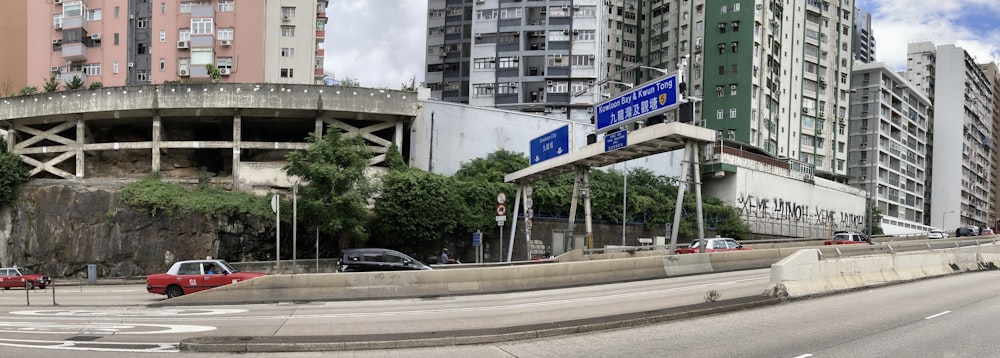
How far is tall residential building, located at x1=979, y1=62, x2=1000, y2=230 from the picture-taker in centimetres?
15700

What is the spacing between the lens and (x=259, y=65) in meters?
66.2

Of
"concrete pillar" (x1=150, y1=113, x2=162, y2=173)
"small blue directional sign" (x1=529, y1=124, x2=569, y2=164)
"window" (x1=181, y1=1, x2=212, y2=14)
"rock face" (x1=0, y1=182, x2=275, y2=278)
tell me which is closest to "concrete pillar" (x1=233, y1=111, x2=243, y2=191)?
"concrete pillar" (x1=150, y1=113, x2=162, y2=173)

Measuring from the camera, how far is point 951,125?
13100cm

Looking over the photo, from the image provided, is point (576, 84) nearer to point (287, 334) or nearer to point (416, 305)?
point (416, 305)

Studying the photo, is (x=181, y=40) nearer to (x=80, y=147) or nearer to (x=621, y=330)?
(x=80, y=147)

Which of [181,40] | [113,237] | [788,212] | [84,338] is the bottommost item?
[113,237]

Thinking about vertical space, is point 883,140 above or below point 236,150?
above

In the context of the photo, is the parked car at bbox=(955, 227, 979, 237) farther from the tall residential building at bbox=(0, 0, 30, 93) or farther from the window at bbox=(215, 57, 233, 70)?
the tall residential building at bbox=(0, 0, 30, 93)

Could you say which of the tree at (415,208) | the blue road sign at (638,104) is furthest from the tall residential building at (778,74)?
the blue road sign at (638,104)

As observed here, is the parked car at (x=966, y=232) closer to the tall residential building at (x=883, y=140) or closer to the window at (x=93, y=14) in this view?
the tall residential building at (x=883, y=140)

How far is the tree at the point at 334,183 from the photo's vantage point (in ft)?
131

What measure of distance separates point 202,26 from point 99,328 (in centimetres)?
5610

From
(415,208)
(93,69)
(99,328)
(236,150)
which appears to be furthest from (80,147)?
(99,328)

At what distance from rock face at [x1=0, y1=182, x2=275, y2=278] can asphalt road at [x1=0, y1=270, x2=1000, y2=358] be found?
20.9 meters
